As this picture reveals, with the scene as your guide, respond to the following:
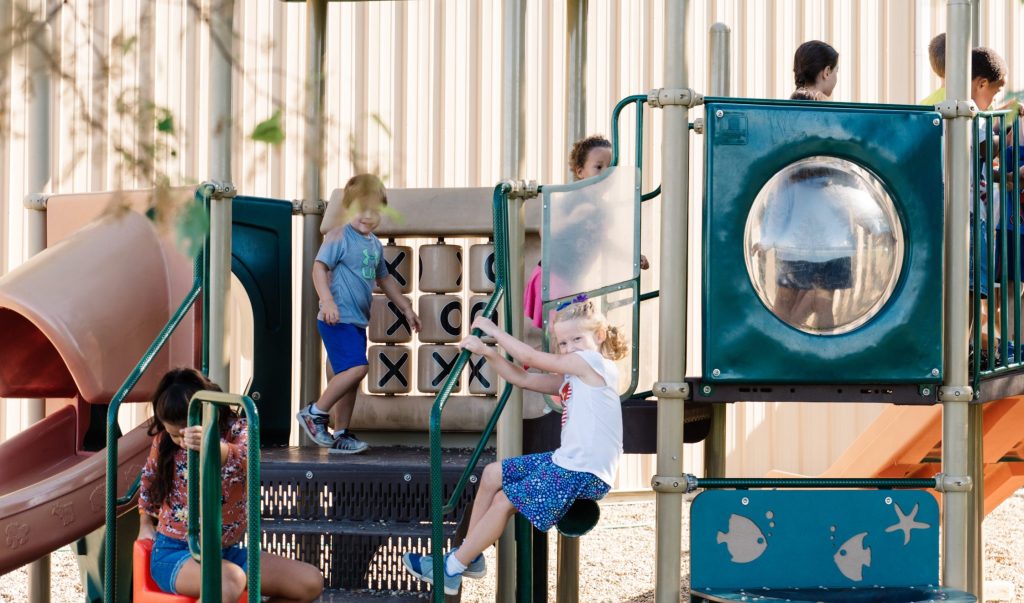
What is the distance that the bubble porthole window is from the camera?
4293 mm

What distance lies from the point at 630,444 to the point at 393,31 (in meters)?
6.20

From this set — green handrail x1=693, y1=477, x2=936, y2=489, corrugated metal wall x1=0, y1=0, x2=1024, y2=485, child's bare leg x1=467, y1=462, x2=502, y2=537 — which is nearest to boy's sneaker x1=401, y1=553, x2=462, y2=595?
child's bare leg x1=467, y1=462, x2=502, y2=537

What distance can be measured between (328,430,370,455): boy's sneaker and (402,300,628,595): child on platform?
46.2 inches

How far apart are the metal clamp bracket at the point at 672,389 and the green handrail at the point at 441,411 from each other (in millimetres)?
638

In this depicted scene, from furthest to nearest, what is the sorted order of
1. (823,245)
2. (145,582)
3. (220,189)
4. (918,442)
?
(918,442)
(220,189)
(823,245)
(145,582)

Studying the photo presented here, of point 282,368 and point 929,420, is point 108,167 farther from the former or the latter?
point 929,420

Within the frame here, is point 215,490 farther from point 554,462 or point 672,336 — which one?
point 672,336

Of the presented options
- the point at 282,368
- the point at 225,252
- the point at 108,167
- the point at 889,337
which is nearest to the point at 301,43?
the point at 108,167

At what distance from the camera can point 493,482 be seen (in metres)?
4.38

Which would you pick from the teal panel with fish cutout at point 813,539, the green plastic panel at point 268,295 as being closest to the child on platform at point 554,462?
the teal panel with fish cutout at point 813,539

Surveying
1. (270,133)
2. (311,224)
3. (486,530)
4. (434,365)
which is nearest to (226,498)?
(486,530)

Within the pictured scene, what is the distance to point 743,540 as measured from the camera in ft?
14.0

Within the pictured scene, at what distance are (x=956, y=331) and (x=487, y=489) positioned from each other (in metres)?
1.64

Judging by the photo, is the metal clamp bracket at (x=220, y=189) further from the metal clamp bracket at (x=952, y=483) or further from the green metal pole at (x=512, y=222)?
the metal clamp bracket at (x=952, y=483)
